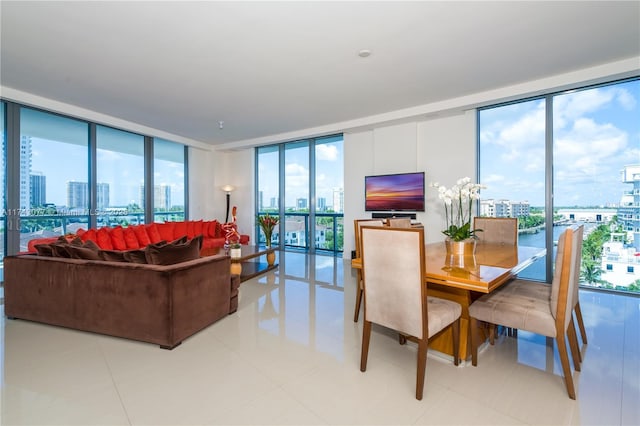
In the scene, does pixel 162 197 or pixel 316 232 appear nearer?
pixel 162 197

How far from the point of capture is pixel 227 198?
8.05 meters

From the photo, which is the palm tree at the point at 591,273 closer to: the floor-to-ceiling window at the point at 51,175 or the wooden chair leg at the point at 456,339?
the wooden chair leg at the point at 456,339

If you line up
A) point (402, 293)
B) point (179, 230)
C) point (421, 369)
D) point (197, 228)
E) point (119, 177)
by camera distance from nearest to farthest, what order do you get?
1. point (421, 369)
2. point (402, 293)
3. point (179, 230)
4. point (119, 177)
5. point (197, 228)

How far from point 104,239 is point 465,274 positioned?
475 centimetres

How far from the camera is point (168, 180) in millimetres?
6785

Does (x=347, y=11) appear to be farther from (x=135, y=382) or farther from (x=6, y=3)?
(x=135, y=382)

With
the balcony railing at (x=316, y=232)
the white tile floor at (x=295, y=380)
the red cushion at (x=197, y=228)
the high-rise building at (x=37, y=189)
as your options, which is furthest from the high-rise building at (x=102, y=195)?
the balcony railing at (x=316, y=232)

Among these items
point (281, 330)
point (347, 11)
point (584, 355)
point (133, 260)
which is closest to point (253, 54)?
point (347, 11)

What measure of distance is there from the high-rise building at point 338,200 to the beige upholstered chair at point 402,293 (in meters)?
4.44

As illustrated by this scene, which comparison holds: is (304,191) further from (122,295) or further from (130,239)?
(122,295)

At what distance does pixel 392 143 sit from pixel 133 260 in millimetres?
4500

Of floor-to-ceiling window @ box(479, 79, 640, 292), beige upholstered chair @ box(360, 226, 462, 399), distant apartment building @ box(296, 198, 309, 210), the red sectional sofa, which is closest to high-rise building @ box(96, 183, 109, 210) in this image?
the red sectional sofa

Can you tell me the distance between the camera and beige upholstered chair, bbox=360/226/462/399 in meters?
1.71

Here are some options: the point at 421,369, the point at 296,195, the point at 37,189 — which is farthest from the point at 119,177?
the point at 421,369
